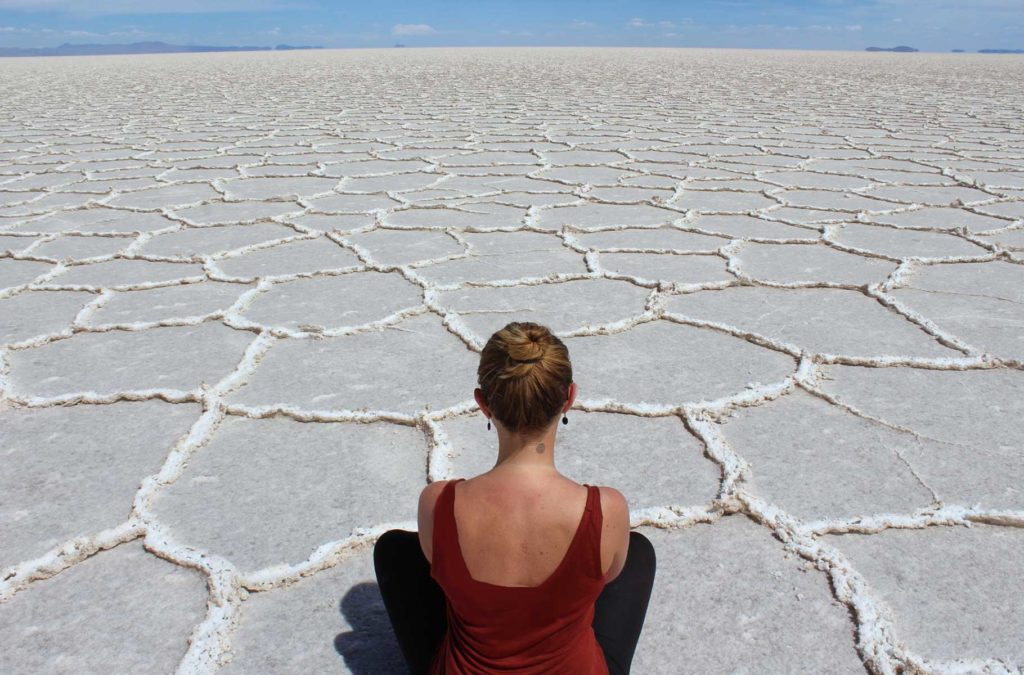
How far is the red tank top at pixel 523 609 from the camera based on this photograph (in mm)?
797

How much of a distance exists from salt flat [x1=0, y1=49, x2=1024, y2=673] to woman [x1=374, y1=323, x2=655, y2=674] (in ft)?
0.73

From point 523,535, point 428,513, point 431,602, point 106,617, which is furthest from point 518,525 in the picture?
point 106,617

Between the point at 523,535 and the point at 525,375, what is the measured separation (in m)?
0.16

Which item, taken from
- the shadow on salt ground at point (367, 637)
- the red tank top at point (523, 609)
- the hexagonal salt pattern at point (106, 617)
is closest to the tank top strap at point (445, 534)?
the red tank top at point (523, 609)

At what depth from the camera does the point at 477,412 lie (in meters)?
1.58

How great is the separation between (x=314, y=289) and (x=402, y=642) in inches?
57.7

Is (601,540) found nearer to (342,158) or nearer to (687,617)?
(687,617)

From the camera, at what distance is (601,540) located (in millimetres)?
810

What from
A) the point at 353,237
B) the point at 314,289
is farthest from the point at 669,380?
the point at 353,237

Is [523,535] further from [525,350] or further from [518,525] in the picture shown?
[525,350]

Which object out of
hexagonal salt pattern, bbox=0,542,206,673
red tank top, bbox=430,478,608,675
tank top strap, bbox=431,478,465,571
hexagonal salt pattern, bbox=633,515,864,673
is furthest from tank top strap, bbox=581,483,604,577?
hexagonal salt pattern, bbox=0,542,206,673

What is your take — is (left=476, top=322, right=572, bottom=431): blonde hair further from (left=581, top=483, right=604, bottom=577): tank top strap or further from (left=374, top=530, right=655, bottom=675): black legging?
(left=374, top=530, right=655, bottom=675): black legging

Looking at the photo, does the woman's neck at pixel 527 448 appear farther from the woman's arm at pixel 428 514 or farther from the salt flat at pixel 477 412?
the salt flat at pixel 477 412

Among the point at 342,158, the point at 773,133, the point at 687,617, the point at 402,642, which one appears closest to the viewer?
the point at 402,642
